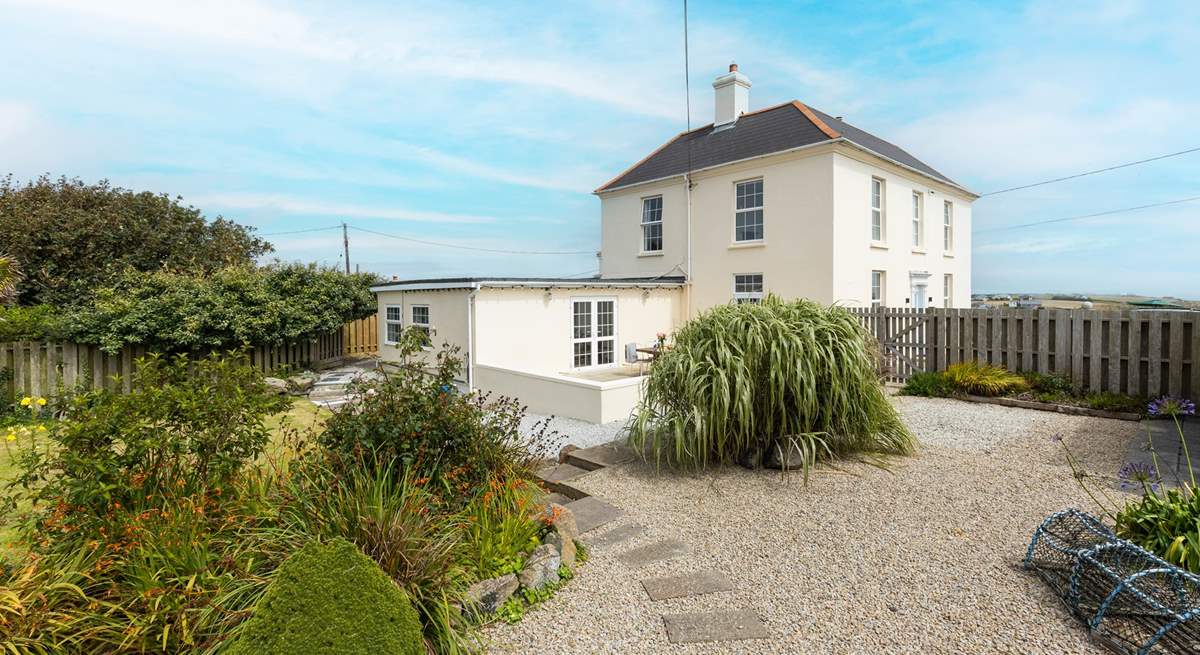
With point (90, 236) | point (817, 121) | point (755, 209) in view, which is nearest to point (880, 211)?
point (817, 121)

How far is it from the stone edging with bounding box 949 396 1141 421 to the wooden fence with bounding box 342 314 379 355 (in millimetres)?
17718

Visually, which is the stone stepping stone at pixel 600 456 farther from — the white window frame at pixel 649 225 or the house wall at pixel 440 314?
the white window frame at pixel 649 225

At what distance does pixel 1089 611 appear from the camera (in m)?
3.03

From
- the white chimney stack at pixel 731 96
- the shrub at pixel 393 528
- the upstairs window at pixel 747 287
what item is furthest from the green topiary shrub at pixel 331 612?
the white chimney stack at pixel 731 96

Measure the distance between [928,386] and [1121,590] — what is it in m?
8.93

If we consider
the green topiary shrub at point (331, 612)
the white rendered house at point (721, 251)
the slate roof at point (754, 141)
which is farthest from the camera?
the slate roof at point (754, 141)

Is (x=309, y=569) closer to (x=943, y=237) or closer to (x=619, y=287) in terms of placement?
(x=619, y=287)

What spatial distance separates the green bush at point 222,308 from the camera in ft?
40.9

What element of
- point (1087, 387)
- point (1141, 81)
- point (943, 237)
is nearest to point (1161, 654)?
point (1087, 387)

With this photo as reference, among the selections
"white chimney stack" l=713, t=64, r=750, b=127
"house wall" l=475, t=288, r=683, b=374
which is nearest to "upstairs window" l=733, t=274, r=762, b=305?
"house wall" l=475, t=288, r=683, b=374

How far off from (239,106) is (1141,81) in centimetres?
1690

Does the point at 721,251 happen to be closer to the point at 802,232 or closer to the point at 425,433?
the point at 802,232

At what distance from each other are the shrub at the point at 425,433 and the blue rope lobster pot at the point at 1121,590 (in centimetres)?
363

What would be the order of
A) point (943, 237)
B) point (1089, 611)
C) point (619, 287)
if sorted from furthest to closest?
point (943, 237) → point (619, 287) → point (1089, 611)
